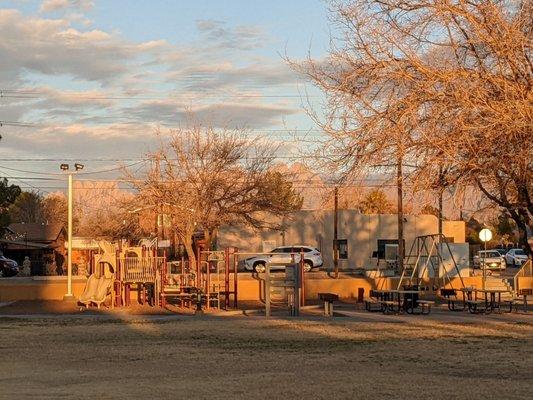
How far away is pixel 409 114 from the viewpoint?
17.9 m

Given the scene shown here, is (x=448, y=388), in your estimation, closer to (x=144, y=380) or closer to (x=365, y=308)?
(x=144, y=380)

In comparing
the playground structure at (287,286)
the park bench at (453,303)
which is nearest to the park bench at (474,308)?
the park bench at (453,303)

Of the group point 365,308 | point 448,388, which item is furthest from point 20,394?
point 365,308

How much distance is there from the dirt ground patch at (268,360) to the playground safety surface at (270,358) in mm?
17

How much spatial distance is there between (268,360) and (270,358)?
33 centimetres

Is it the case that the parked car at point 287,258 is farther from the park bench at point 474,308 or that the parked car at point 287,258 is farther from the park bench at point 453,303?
the park bench at point 474,308

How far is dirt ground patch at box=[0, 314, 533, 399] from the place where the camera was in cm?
1235

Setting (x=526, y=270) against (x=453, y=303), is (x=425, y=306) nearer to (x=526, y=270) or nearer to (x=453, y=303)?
(x=453, y=303)

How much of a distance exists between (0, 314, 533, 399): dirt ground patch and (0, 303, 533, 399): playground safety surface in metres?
0.02

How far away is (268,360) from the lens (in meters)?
16.0

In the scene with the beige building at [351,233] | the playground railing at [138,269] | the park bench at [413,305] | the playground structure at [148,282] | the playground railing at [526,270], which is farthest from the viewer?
the beige building at [351,233]

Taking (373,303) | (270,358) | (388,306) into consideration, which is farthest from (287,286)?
(270,358)

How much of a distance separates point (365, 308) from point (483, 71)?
14.3 m

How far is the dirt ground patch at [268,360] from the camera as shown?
40.5ft
